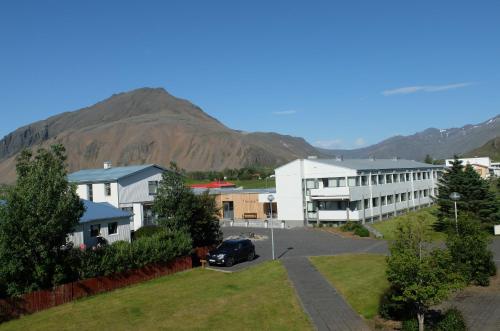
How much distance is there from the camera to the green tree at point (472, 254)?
23688 mm

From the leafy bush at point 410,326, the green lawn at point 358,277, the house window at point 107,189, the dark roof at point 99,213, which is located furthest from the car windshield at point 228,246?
the house window at point 107,189

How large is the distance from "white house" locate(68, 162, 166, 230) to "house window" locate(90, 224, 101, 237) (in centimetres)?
1034

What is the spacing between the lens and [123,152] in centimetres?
18988

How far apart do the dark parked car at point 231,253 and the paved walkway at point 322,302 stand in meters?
4.26

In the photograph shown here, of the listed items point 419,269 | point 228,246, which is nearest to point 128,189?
point 228,246

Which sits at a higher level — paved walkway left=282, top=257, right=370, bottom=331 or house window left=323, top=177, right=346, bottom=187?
house window left=323, top=177, right=346, bottom=187

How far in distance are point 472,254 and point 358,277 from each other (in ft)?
18.5

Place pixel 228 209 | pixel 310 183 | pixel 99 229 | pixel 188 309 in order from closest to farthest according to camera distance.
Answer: pixel 188 309
pixel 99 229
pixel 310 183
pixel 228 209

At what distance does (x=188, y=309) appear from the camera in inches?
818

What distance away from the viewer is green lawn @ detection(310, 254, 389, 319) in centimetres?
2102

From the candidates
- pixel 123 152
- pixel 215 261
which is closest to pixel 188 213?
pixel 215 261

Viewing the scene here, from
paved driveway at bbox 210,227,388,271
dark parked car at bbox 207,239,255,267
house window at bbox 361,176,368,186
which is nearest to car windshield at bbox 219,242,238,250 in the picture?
dark parked car at bbox 207,239,255,267

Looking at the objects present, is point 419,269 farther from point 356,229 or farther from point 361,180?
point 361,180

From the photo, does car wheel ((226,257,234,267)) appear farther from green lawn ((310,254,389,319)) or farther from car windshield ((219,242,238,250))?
green lawn ((310,254,389,319))
